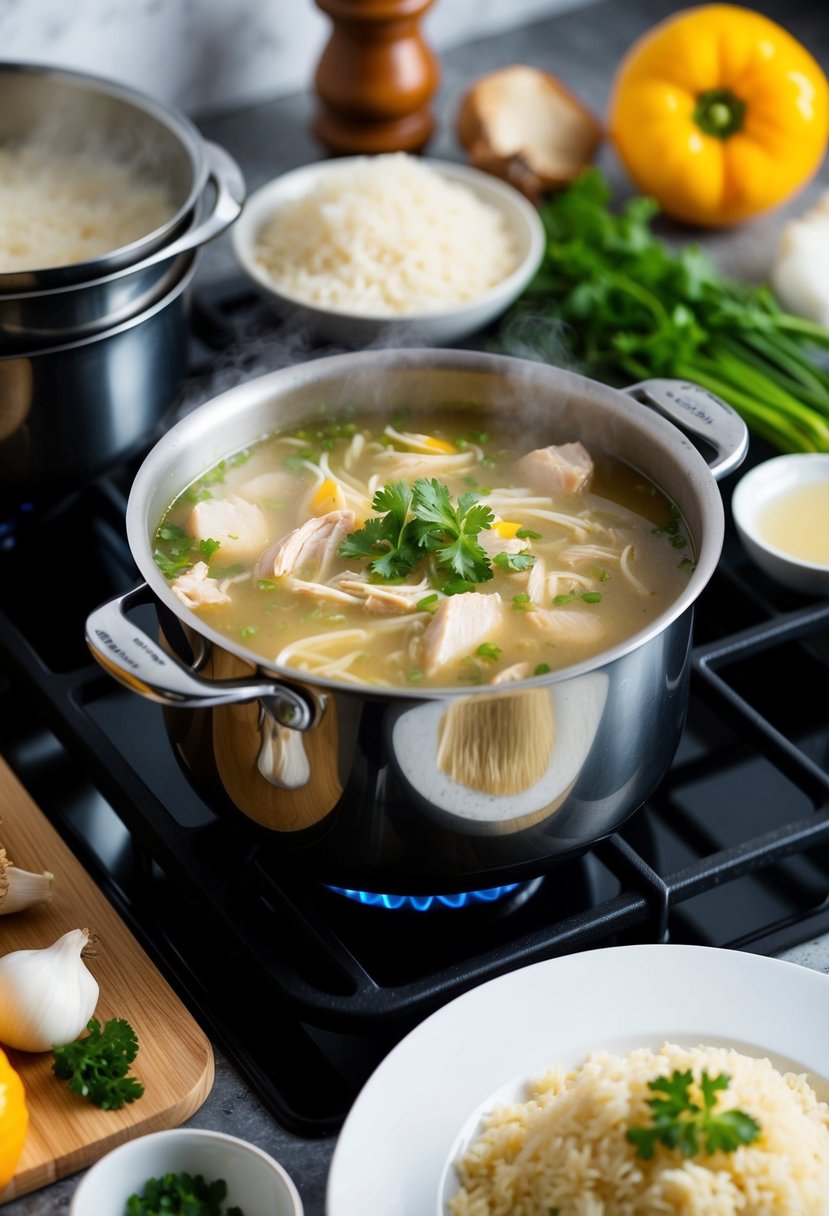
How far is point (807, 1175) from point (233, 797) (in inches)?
27.0

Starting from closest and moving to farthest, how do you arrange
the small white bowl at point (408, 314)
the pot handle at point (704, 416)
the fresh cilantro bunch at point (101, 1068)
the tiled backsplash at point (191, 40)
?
1. the fresh cilantro bunch at point (101, 1068)
2. the pot handle at point (704, 416)
3. the small white bowl at point (408, 314)
4. the tiled backsplash at point (191, 40)

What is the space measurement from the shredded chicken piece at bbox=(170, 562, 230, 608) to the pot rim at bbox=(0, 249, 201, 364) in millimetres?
436

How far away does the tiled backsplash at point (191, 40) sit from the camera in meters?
2.88

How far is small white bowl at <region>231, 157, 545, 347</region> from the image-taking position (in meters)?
2.41

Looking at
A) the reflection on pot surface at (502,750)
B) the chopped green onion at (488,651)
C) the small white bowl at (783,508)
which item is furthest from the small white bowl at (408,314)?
the reflection on pot surface at (502,750)

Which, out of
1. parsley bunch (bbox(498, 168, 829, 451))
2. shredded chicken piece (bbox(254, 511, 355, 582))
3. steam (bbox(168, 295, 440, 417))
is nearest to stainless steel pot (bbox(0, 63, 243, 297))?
steam (bbox(168, 295, 440, 417))

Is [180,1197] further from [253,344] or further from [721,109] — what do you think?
[721,109]

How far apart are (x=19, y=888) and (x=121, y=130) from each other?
1383mm

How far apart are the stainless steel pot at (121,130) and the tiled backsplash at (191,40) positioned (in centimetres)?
44

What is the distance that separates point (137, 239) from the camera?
88.0 inches

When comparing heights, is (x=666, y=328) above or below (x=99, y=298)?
A: below

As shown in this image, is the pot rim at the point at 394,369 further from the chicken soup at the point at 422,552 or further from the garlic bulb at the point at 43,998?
the garlic bulb at the point at 43,998

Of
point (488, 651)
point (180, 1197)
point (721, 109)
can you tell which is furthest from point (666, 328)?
point (180, 1197)

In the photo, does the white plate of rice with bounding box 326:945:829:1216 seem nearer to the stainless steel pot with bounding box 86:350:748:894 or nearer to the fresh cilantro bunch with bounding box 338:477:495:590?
the stainless steel pot with bounding box 86:350:748:894
